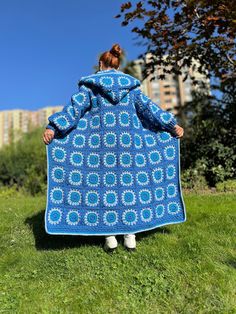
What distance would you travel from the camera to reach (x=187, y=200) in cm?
641

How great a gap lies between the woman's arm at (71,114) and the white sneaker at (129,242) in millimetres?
1189

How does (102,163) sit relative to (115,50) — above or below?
below

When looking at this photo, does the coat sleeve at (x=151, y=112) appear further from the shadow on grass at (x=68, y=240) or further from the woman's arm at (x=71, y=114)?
the shadow on grass at (x=68, y=240)

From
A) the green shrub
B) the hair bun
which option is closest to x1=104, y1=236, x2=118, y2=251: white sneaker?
the hair bun

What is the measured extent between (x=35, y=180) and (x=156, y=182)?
12.5 m

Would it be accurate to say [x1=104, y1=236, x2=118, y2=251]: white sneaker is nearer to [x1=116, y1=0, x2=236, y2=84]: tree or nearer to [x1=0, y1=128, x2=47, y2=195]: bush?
[x1=116, y1=0, x2=236, y2=84]: tree

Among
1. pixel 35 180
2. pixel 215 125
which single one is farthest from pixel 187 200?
Answer: pixel 35 180

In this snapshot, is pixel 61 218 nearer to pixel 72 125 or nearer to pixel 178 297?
pixel 72 125

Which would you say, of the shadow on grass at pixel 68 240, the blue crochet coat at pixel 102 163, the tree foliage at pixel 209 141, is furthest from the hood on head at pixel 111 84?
the tree foliage at pixel 209 141

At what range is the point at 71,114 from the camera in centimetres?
412

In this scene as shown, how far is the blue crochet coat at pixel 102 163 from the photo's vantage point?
4.11 m

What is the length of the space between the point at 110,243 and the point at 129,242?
183 mm

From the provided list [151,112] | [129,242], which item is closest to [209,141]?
[151,112]

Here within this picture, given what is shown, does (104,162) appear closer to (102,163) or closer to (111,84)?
(102,163)
